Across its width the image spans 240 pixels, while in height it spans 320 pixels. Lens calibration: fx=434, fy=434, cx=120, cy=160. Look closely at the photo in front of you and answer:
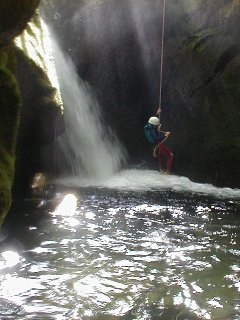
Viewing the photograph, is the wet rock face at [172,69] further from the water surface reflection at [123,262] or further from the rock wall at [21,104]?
the rock wall at [21,104]

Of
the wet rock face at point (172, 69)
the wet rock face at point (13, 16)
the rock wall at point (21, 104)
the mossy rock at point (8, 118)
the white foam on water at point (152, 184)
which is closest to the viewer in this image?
the wet rock face at point (13, 16)

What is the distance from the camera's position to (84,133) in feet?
60.2

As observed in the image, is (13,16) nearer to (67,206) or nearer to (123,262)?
(123,262)

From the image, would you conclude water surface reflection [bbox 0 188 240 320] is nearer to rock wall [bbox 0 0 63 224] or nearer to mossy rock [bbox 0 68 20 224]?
rock wall [bbox 0 0 63 224]

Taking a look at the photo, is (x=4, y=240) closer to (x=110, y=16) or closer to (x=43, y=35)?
(x=43, y=35)

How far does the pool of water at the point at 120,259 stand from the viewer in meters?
6.51

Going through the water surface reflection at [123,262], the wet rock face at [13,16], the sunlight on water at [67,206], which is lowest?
the water surface reflection at [123,262]

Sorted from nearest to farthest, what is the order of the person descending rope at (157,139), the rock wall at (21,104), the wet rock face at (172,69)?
1. the rock wall at (21,104)
2. the wet rock face at (172,69)
3. the person descending rope at (157,139)

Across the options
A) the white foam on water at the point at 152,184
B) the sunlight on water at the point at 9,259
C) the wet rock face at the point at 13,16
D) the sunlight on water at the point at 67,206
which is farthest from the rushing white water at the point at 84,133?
the wet rock face at the point at 13,16

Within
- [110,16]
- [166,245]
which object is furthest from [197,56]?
[166,245]

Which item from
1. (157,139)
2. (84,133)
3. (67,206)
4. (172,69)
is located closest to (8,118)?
(67,206)

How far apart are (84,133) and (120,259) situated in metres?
10.6

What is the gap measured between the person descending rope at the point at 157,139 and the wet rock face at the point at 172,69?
2.42ft

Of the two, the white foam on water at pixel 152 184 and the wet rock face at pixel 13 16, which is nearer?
the wet rock face at pixel 13 16
